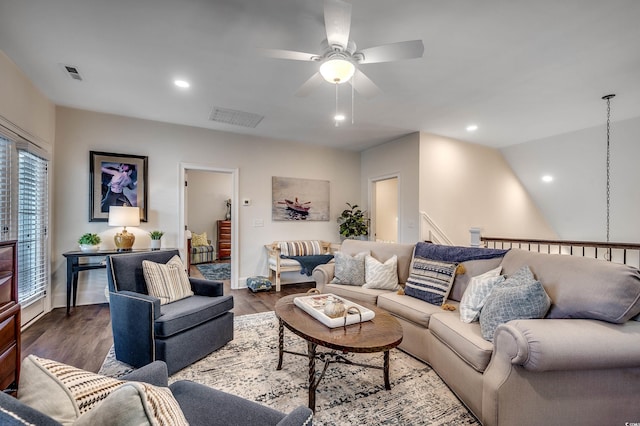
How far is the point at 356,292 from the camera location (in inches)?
116

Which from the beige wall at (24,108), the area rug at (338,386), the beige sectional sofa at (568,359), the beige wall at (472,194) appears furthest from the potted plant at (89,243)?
the beige wall at (472,194)

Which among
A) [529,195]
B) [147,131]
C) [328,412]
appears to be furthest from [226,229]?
[529,195]

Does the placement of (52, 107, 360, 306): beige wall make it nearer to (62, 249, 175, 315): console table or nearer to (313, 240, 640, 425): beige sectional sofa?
(62, 249, 175, 315): console table

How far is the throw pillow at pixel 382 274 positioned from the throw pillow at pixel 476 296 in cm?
90

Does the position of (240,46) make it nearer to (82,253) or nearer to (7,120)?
(7,120)

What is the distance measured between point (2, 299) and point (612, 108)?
21.1 ft

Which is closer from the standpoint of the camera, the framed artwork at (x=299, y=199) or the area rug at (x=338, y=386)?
the area rug at (x=338, y=386)

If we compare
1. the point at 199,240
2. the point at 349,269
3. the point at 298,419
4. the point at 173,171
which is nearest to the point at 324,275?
the point at 349,269

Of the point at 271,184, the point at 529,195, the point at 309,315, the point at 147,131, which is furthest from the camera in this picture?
the point at 529,195

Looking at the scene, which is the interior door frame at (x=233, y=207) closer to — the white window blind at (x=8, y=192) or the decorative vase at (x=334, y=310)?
the white window blind at (x=8, y=192)

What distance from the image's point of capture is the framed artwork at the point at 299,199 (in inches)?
203

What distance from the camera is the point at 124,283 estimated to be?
2387 millimetres

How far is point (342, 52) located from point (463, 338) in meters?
2.16

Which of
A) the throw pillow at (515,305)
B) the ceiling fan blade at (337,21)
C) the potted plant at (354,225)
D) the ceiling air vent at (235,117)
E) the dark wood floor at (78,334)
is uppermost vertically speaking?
the ceiling air vent at (235,117)
